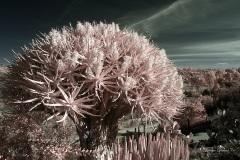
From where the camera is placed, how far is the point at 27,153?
5402mm

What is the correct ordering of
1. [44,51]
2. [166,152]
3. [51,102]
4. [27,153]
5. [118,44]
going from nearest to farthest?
[166,152], [51,102], [44,51], [118,44], [27,153]

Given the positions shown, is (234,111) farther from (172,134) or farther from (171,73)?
(171,73)

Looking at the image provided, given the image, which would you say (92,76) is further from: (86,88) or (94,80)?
(86,88)

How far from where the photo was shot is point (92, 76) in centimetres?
405

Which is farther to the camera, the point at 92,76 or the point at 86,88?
the point at 86,88

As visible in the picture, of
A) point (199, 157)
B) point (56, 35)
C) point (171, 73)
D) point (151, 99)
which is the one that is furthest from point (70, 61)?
point (199, 157)

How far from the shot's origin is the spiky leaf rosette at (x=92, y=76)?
404 cm

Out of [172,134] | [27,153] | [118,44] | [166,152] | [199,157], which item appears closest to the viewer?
[166,152]

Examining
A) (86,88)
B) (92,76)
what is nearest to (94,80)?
(92,76)

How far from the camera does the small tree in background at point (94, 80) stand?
13.3 ft

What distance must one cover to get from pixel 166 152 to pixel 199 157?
4908 mm

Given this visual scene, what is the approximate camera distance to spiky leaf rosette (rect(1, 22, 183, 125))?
13.3 ft

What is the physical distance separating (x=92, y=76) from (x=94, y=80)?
0.08m

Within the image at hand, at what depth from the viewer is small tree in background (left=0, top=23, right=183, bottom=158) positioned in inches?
159
